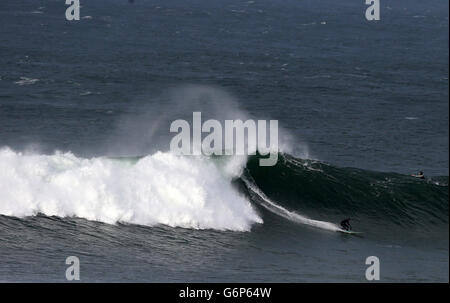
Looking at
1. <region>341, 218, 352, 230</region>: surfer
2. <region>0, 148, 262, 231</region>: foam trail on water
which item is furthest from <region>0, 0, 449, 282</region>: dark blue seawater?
<region>341, 218, 352, 230</region>: surfer

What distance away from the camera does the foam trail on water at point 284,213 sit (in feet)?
128

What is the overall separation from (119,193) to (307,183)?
35.5 feet

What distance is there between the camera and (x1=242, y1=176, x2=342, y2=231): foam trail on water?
38969mm

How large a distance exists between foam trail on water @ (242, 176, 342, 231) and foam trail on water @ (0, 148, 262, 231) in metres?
1.41

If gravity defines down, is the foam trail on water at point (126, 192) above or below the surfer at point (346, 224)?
above

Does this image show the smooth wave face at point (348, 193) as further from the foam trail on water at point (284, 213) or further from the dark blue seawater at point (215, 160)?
the foam trail on water at point (284, 213)

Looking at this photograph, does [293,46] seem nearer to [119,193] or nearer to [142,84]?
[142,84]

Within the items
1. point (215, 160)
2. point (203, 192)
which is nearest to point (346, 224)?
point (203, 192)

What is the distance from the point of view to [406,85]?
→ 88812 millimetres

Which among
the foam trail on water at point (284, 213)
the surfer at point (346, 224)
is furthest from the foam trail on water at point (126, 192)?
the surfer at point (346, 224)

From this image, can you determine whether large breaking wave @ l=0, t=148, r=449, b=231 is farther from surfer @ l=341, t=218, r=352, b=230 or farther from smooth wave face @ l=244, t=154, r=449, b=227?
surfer @ l=341, t=218, r=352, b=230

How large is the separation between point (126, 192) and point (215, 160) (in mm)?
6076

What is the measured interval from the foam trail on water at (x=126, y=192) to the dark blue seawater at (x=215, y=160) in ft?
0.29
